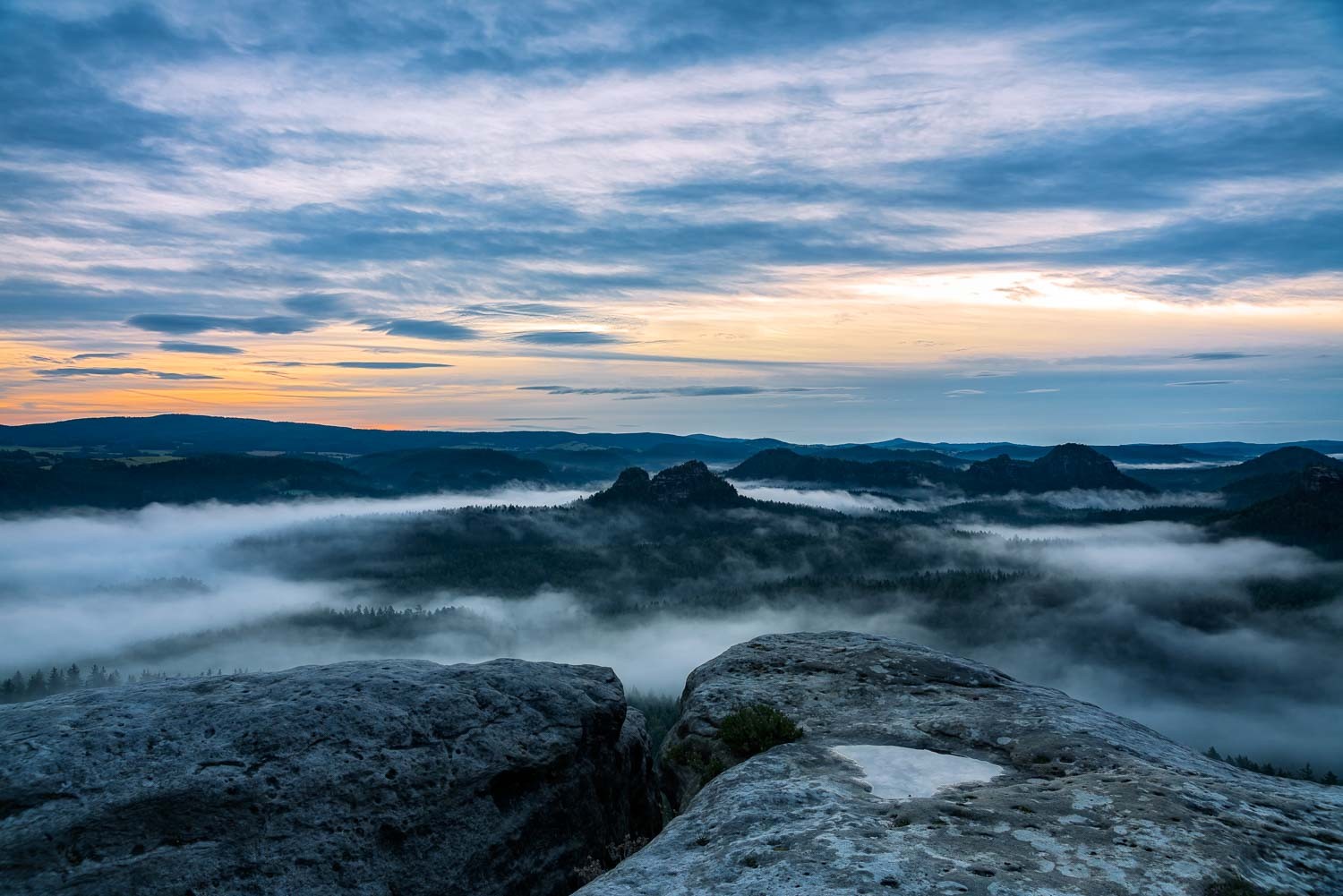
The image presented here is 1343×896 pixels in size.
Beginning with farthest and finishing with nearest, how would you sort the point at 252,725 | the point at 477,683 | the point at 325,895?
the point at 477,683 < the point at 252,725 < the point at 325,895

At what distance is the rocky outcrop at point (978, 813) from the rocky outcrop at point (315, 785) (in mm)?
3418

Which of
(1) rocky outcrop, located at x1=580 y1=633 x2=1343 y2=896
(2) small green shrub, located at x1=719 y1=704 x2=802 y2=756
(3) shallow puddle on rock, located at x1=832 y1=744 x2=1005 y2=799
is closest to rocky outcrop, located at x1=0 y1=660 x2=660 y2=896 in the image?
(1) rocky outcrop, located at x1=580 y1=633 x2=1343 y2=896

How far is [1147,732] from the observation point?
1873 cm

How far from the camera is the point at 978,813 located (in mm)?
11969

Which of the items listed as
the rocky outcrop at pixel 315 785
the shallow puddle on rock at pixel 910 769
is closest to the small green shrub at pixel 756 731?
the shallow puddle on rock at pixel 910 769

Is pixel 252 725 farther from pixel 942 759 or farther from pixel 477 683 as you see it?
pixel 942 759

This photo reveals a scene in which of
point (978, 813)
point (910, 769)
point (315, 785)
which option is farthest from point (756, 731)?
point (315, 785)

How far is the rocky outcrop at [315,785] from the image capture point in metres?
12.6

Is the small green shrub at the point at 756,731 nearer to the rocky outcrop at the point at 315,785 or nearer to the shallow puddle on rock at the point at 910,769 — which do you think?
the shallow puddle on rock at the point at 910,769

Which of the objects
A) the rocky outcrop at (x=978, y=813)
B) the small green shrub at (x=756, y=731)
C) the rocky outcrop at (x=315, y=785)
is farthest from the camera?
the small green shrub at (x=756, y=731)

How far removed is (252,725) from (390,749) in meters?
2.68

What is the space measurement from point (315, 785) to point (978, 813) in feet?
39.1

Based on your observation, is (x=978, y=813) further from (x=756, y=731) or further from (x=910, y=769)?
(x=756, y=731)

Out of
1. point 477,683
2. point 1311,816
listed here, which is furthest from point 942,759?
point 477,683
